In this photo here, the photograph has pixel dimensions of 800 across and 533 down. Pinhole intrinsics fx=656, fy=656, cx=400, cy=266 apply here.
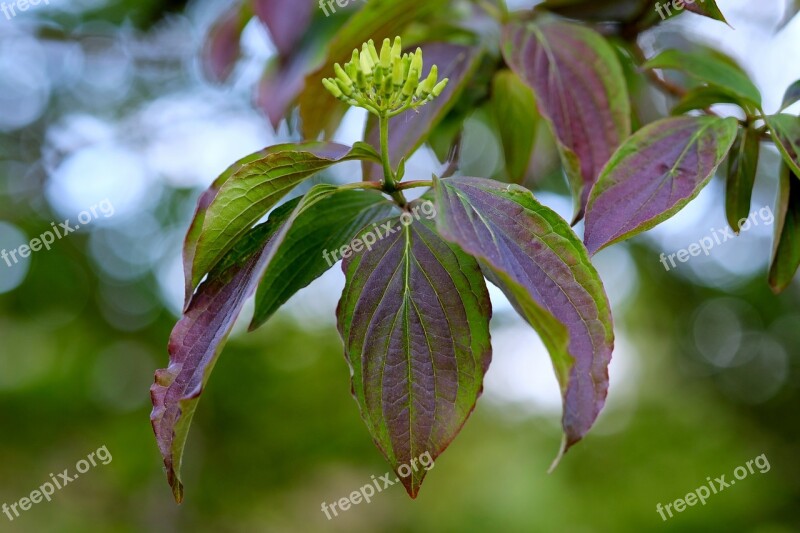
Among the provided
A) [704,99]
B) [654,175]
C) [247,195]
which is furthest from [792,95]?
[247,195]

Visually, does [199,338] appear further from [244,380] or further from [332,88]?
[244,380]

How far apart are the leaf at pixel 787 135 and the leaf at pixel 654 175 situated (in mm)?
25

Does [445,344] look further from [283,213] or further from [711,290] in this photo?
[711,290]

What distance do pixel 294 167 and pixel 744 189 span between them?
1.09 ft

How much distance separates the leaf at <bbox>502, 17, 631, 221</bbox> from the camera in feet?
1.65

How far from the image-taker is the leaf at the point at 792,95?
0.50 m

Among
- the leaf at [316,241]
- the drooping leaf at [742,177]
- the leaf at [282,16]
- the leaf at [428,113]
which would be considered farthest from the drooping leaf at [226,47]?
the drooping leaf at [742,177]

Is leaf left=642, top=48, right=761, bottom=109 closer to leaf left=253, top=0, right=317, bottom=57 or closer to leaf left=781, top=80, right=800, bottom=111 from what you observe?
leaf left=781, top=80, right=800, bottom=111

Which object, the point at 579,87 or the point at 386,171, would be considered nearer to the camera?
the point at 386,171

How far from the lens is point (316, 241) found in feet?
1.40

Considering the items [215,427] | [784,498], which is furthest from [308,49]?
[784,498]

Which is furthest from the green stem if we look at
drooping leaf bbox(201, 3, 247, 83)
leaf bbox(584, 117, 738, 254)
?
drooping leaf bbox(201, 3, 247, 83)

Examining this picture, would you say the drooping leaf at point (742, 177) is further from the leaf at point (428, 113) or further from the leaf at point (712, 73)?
the leaf at point (428, 113)

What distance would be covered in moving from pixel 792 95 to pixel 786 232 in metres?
0.12
